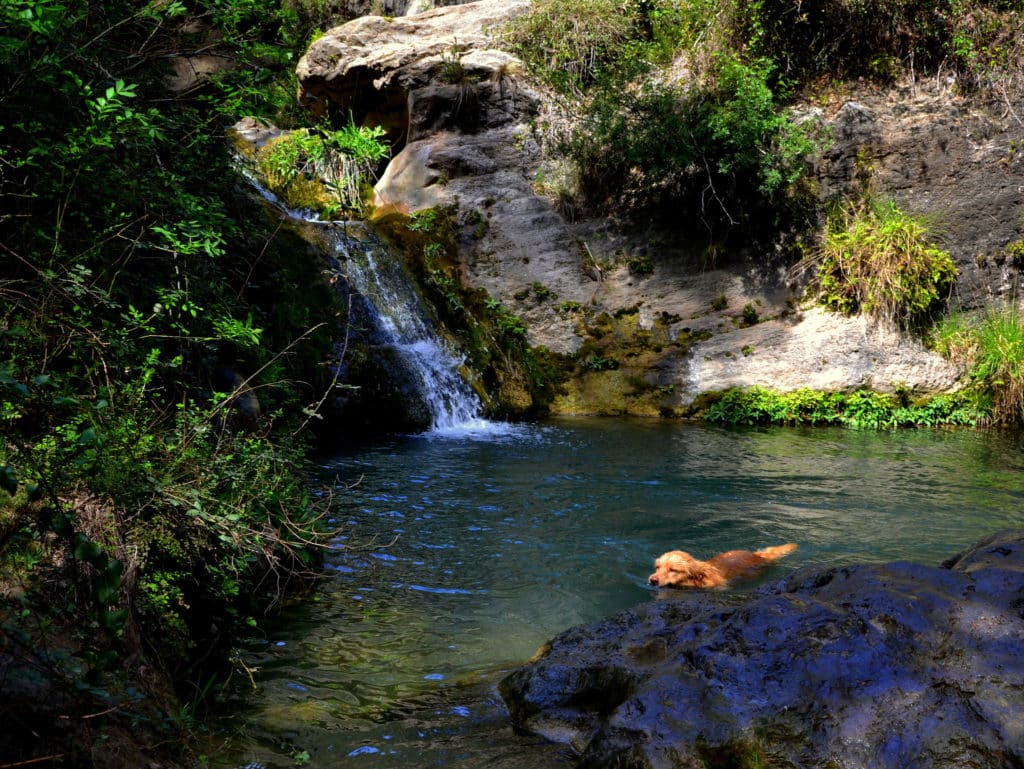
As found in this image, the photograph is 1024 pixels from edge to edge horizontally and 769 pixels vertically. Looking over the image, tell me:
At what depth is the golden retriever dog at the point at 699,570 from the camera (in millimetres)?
4719

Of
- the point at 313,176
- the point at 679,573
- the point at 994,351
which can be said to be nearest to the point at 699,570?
the point at 679,573

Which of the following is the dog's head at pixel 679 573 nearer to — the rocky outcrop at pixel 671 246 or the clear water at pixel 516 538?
the clear water at pixel 516 538

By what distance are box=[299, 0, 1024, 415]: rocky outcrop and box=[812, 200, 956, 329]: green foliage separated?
1.14ft

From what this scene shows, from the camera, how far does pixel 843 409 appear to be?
445 inches

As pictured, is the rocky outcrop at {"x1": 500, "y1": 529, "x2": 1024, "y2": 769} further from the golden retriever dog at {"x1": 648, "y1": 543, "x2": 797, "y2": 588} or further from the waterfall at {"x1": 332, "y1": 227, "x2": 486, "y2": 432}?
the waterfall at {"x1": 332, "y1": 227, "x2": 486, "y2": 432}

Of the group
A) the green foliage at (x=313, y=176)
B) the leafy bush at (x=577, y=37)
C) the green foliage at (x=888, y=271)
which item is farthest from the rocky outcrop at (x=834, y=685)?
the leafy bush at (x=577, y=37)

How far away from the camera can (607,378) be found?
1221cm

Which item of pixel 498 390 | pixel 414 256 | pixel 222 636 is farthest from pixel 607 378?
pixel 222 636

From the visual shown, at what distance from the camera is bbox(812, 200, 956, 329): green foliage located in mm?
11438

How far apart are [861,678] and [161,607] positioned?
2.69 metres

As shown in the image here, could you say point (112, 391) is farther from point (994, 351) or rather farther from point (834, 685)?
point (994, 351)

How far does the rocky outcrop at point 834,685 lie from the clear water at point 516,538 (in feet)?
1.53

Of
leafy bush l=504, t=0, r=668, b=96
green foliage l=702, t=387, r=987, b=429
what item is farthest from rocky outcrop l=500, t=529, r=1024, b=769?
leafy bush l=504, t=0, r=668, b=96

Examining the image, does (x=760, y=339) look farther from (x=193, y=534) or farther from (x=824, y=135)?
(x=193, y=534)
